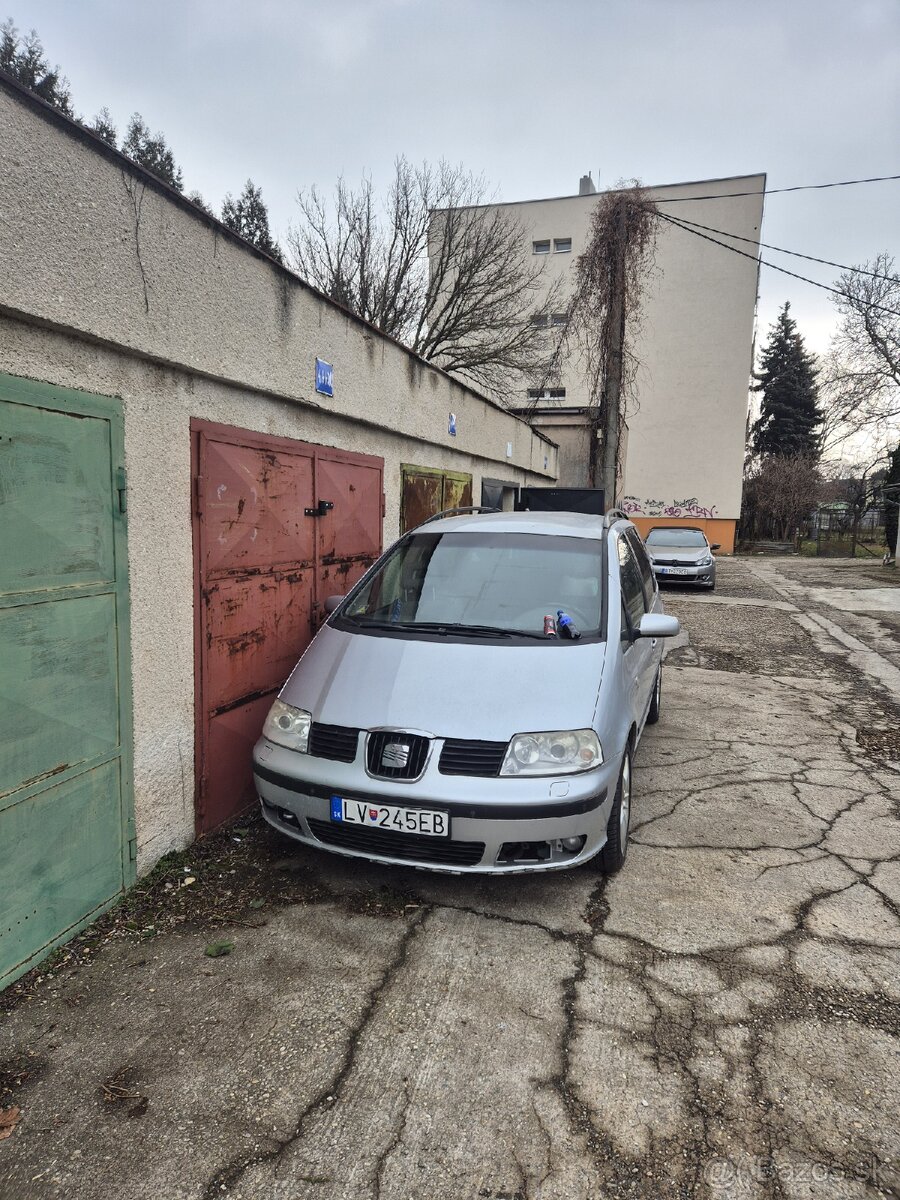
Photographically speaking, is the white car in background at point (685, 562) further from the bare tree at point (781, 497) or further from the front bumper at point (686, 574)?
the bare tree at point (781, 497)

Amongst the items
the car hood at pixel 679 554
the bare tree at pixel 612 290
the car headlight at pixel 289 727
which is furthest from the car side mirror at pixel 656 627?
the car hood at pixel 679 554

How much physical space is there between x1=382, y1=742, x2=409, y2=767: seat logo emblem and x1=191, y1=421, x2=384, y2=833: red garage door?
123 cm

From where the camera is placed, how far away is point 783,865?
3.51 metres

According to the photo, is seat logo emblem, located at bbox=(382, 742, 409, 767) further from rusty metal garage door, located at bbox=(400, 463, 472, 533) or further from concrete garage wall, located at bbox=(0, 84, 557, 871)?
rusty metal garage door, located at bbox=(400, 463, 472, 533)

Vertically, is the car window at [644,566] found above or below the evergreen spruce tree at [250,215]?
below

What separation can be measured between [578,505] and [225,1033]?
10874 mm

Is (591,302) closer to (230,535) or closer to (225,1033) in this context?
(230,535)

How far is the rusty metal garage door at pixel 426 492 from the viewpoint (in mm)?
6564

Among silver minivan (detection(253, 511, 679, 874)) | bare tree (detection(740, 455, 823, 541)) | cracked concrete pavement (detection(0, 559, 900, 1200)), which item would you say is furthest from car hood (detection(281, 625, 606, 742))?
bare tree (detection(740, 455, 823, 541))

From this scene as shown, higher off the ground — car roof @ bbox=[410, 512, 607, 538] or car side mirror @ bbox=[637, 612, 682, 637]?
car roof @ bbox=[410, 512, 607, 538]

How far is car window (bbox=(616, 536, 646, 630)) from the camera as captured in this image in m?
4.00

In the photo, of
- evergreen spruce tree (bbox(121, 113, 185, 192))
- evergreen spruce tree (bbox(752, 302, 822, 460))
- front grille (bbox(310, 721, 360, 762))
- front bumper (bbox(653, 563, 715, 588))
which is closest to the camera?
front grille (bbox(310, 721, 360, 762))

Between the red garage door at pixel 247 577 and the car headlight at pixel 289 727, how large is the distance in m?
0.51

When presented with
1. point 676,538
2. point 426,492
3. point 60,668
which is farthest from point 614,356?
point 60,668
